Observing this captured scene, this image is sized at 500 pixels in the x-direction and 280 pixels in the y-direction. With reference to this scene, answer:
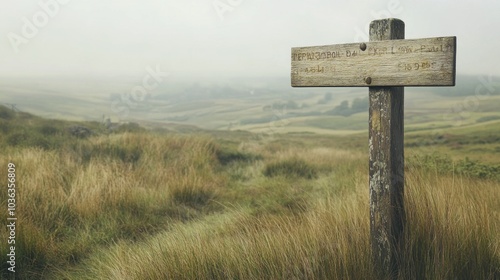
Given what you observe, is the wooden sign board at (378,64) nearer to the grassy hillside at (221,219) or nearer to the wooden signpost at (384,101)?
the wooden signpost at (384,101)

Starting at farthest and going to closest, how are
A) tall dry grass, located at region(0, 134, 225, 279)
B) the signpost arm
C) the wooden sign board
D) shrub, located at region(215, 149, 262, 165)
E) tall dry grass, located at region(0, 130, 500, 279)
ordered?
1. shrub, located at region(215, 149, 262, 165)
2. tall dry grass, located at region(0, 134, 225, 279)
3. the signpost arm
4. tall dry grass, located at region(0, 130, 500, 279)
5. the wooden sign board

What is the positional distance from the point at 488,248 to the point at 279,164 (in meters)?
6.75

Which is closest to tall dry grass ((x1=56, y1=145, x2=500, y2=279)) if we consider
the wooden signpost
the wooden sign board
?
the wooden signpost

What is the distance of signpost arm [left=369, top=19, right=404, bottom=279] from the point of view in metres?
3.42

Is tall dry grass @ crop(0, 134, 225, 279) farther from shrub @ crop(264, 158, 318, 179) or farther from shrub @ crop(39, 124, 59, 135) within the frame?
shrub @ crop(39, 124, 59, 135)

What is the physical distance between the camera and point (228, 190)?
7.79m

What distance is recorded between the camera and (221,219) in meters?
5.80

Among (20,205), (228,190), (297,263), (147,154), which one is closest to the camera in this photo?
(297,263)

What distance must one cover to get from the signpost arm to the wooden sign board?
0.12 m

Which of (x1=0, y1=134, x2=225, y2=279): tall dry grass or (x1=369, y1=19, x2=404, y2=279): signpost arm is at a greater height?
(x1=369, y1=19, x2=404, y2=279): signpost arm

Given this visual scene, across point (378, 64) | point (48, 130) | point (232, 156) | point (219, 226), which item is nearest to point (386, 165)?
point (378, 64)

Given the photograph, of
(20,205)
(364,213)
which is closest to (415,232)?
(364,213)

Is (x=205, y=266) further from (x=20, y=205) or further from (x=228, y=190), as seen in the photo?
(x=228, y=190)

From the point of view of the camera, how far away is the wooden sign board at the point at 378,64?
315cm
